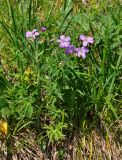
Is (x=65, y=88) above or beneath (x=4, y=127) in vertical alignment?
above

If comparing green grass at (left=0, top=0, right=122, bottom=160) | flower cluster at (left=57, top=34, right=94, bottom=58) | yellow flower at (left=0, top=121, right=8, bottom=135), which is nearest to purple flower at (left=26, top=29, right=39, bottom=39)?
green grass at (left=0, top=0, right=122, bottom=160)

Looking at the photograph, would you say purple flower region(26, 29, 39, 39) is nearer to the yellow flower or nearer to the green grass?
the green grass

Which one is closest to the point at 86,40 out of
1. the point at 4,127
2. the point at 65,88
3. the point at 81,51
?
the point at 81,51

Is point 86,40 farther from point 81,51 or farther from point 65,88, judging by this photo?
point 65,88

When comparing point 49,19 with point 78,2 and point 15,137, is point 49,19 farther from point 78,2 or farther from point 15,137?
point 15,137

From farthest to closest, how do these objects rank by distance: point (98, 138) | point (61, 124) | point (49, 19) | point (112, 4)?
point (112, 4)
point (49, 19)
point (98, 138)
point (61, 124)

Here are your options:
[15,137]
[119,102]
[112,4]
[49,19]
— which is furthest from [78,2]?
[15,137]

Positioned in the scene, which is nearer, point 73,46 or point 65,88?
point 73,46

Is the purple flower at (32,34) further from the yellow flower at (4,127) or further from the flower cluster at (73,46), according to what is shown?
the yellow flower at (4,127)

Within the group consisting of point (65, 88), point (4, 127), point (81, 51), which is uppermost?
point (81, 51)
